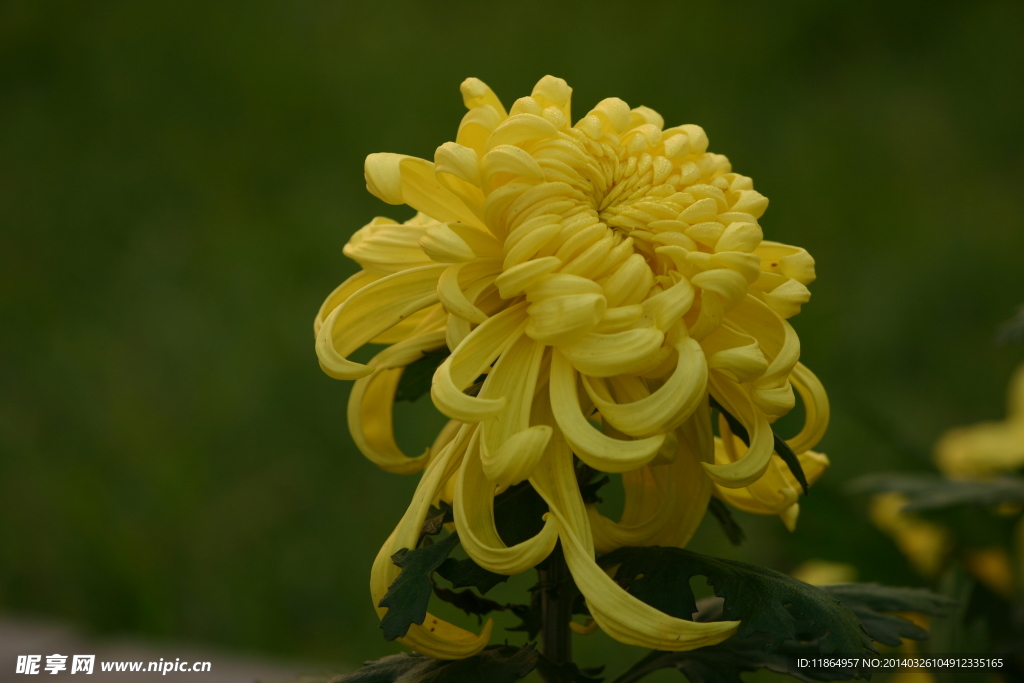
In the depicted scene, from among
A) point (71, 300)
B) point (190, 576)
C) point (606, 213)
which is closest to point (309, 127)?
point (71, 300)

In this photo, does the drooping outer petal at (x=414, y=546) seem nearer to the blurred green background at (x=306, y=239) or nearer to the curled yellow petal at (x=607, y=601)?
the curled yellow petal at (x=607, y=601)

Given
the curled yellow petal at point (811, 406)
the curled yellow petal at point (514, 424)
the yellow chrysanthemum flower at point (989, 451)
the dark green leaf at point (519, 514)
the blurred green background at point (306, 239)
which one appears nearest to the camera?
the curled yellow petal at point (514, 424)

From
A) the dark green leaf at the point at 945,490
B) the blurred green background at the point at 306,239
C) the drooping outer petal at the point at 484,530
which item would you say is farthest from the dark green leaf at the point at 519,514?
the blurred green background at the point at 306,239

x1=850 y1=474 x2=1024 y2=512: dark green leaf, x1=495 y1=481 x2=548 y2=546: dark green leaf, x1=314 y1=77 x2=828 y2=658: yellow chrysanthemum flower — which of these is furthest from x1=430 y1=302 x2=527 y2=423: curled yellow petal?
x1=850 y1=474 x2=1024 y2=512: dark green leaf

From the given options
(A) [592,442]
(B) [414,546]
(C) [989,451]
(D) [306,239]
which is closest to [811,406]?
(A) [592,442]

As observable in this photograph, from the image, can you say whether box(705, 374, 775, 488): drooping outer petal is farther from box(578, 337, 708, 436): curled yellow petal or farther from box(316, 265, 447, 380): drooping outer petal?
box(316, 265, 447, 380): drooping outer petal
